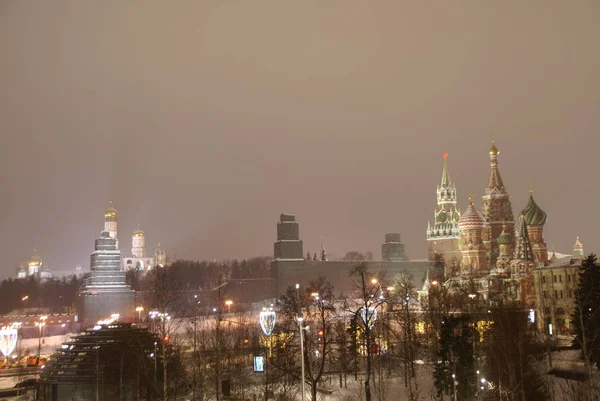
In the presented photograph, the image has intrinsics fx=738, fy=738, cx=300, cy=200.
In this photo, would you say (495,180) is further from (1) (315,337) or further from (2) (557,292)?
(1) (315,337)

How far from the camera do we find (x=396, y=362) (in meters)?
43.3

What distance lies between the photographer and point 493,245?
104812 millimetres

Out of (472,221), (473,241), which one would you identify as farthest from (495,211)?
(473,241)

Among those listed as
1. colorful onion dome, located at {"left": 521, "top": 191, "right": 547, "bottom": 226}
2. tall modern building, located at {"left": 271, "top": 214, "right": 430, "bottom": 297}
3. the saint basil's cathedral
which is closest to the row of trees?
the saint basil's cathedral

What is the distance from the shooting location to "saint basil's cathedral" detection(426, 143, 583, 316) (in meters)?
75.7

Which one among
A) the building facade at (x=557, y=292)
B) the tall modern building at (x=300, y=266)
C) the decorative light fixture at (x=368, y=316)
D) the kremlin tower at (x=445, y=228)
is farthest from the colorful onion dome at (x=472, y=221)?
the decorative light fixture at (x=368, y=316)

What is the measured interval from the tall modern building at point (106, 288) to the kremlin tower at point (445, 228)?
6665cm

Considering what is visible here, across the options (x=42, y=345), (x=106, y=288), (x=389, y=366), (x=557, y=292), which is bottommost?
(x=389, y=366)

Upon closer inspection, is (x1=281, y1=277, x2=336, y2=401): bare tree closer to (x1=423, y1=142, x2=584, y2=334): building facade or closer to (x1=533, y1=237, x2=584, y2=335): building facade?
(x1=423, y1=142, x2=584, y2=334): building facade

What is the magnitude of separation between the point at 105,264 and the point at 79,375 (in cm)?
6282

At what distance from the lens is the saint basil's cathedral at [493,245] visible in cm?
7569

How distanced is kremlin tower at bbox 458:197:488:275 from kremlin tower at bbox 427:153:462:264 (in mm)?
30687

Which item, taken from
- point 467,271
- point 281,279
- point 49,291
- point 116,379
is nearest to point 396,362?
point 116,379

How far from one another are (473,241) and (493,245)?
2.82 meters
